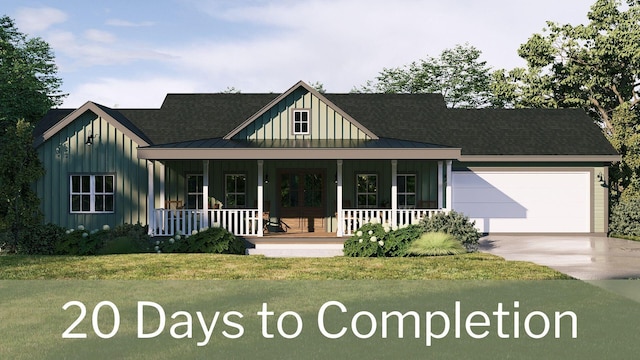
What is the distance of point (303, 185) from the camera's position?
2402 cm

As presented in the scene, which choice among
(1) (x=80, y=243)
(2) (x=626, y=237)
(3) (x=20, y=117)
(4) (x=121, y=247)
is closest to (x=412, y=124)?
(2) (x=626, y=237)

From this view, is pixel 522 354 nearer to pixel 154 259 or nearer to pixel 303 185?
pixel 154 259

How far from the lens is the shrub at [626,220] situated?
24938 mm

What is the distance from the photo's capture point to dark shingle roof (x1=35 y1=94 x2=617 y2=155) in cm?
2561

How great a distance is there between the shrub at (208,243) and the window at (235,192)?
4.26 m

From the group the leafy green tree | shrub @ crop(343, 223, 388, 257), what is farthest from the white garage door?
the leafy green tree

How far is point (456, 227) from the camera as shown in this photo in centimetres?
1953

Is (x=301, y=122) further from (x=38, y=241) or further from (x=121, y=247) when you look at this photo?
(x=38, y=241)

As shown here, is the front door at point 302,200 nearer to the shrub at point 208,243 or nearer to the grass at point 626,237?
the shrub at point 208,243

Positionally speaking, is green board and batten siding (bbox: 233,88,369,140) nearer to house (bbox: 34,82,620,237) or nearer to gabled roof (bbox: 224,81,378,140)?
house (bbox: 34,82,620,237)

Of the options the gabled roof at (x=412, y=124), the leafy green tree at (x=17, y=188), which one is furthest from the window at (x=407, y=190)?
the leafy green tree at (x=17, y=188)

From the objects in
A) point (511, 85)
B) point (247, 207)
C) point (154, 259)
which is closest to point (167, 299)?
point (154, 259)

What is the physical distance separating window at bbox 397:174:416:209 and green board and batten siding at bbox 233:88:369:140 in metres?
2.50

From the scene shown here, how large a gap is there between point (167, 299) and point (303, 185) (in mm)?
12250
